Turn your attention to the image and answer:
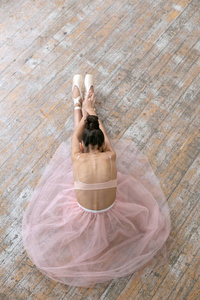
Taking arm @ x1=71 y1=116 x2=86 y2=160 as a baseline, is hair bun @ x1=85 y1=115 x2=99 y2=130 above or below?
above

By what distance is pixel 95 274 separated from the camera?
179 cm

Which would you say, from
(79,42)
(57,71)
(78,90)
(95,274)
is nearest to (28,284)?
(95,274)

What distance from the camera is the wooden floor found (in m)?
1.93

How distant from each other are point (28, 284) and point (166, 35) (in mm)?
2238

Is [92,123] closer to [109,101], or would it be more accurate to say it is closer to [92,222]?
[92,222]

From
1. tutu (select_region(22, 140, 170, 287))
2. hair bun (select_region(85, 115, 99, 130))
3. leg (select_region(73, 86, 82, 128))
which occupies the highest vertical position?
hair bun (select_region(85, 115, 99, 130))

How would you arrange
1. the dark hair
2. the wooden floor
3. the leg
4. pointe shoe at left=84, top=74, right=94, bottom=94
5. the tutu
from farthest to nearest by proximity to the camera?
pointe shoe at left=84, top=74, right=94, bottom=94
the leg
the wooden floor
the tutu
the dark hair

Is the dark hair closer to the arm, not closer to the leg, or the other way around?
the arm

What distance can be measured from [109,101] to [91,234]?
1088 millimetres

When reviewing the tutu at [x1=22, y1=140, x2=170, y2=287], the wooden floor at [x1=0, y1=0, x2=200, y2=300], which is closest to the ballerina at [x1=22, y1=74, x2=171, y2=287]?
the tutu at [x1=22, y1=140, x2=170, y2=287]

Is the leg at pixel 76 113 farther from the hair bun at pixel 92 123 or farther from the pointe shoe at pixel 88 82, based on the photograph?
the hair bun at pixel 92 123

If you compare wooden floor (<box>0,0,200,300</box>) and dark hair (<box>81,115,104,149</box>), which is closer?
dark hair (<box>81,115,104,149</box>)

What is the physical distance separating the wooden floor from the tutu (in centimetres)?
13

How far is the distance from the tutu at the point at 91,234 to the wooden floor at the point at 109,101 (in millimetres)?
134
